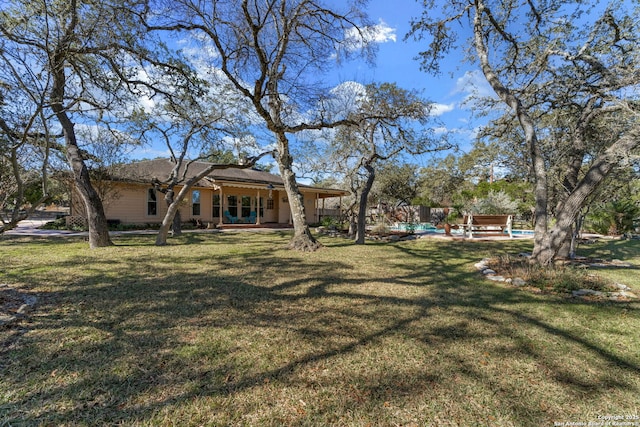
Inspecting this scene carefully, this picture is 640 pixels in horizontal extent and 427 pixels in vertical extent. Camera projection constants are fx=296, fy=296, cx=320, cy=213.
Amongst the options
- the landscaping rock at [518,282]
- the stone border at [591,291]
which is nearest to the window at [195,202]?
the stone border at [591,291]

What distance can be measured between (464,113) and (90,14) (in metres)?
10.3

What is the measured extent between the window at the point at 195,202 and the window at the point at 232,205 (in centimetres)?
196

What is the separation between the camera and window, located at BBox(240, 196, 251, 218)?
66.6ft

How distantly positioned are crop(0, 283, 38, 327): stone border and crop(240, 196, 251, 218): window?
1558 centimetres

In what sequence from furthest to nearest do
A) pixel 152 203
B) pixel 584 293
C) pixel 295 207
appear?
pixel 152 203 → pixel 295 207 → pixel 584 293

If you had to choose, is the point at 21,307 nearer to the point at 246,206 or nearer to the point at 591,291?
the point at 591,291

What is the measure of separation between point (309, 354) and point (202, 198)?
17.2 m

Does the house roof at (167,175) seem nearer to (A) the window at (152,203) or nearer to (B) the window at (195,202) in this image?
(B) the window at (195,202)

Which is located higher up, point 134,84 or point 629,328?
point 134,84

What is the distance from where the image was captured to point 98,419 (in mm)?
1989

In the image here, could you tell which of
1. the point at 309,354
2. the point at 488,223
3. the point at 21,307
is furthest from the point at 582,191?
the point at 21,307

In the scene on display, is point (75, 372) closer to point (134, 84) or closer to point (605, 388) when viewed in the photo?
point (605, 388)

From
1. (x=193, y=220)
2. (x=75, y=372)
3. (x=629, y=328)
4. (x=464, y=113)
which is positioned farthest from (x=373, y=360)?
(x=193, y=220)

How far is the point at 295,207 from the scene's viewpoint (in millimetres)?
9805
